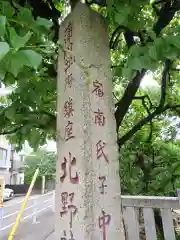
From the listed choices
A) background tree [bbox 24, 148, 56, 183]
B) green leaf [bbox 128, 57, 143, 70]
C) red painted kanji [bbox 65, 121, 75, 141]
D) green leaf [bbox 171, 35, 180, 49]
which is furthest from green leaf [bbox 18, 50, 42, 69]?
background tree [bbox 24, 148, 56, 183]

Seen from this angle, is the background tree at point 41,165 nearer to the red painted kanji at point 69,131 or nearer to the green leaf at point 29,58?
the red painted kanji at point 69,131

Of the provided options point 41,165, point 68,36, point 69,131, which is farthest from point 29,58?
point 41,165

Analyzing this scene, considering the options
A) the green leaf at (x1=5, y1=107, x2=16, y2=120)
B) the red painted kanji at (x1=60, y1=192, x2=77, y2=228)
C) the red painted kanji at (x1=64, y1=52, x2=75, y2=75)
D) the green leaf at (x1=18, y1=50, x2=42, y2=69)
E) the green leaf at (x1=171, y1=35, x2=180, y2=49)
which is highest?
the red painted kanji at (x1=64, y1=52, x2=75, y2=75)

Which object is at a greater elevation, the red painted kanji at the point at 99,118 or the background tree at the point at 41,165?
the background tree at the point at 41,165

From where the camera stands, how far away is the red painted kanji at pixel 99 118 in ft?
→ 5.85

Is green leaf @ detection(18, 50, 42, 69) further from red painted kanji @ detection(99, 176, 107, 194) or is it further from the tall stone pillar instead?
red painted kanji @ detection(99, 176, 107, 194)

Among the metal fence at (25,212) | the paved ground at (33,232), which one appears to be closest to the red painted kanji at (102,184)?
the paved ground at (33,232)

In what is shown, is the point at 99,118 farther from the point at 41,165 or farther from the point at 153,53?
the point at 41,165

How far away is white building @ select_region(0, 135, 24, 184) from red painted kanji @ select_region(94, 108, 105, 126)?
1863 centimetres

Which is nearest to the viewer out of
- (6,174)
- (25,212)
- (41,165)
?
(25,212)

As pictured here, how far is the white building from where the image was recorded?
22.0m

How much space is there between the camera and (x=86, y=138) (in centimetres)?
170

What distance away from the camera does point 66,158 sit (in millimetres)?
1754

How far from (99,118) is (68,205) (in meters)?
0.60
